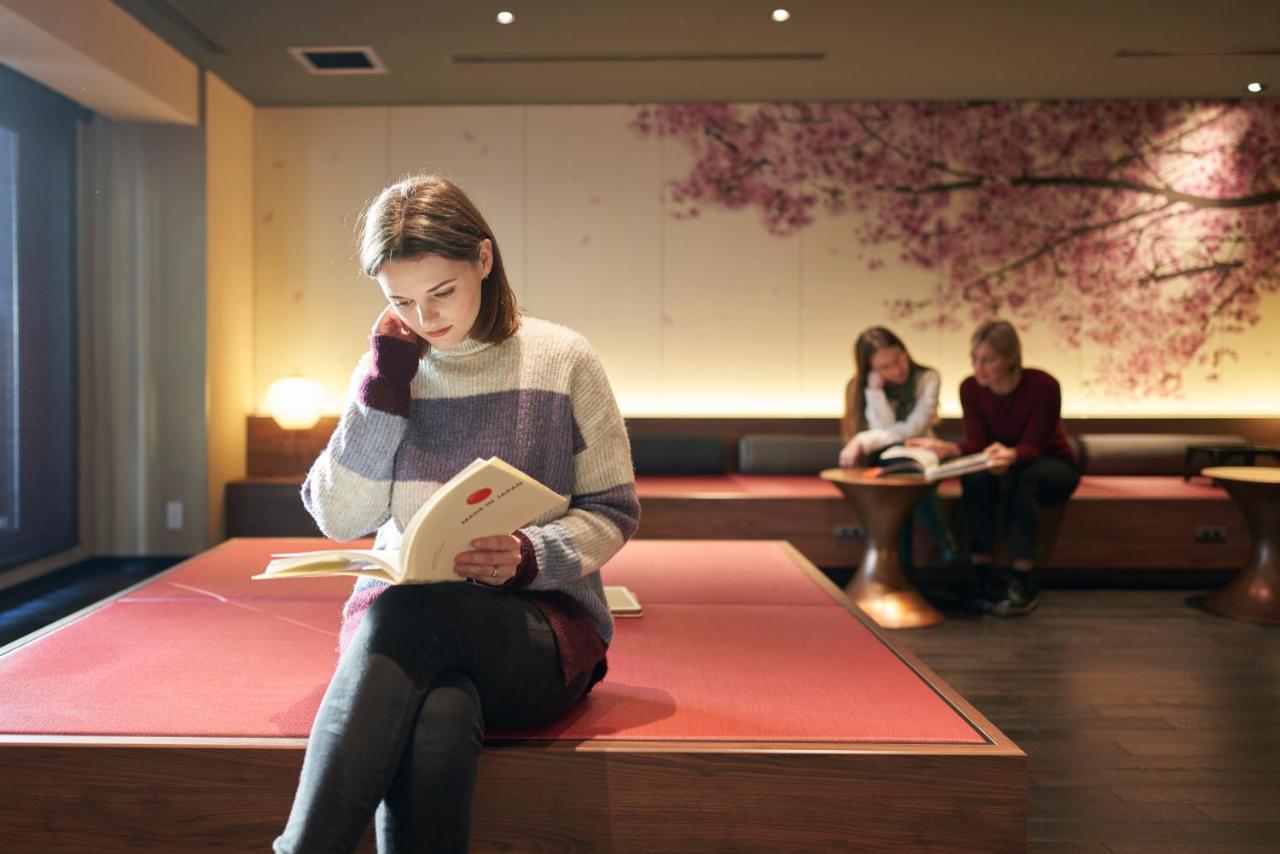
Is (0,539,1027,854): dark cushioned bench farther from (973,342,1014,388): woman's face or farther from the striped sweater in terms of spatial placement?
(973,342,1014,388): woman's face

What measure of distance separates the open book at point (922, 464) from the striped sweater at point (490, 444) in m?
2.15

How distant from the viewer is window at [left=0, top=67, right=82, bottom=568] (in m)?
3.89

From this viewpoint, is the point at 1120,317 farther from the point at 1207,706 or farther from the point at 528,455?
the point at 528,455

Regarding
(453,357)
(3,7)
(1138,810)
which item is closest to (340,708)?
(453,357)

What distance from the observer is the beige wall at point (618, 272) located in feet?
16.6

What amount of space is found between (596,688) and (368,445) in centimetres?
59

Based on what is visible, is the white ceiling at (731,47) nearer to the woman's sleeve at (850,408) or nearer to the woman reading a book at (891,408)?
the woman reading a book at (891,408)

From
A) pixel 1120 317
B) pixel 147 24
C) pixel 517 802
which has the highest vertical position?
pixel 147 24

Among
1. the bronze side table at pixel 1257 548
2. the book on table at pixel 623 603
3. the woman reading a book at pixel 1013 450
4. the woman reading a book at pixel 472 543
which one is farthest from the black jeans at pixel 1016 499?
the woman reading a book at pixel 472 543

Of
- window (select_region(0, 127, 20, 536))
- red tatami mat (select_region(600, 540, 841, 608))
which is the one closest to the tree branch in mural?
red tatami mat (select_region(600, 540, 841, 608))

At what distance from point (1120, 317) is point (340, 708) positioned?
480 centimetres

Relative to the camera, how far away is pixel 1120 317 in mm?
5059

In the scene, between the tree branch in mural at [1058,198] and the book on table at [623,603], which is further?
the tree branch in mural at [1058,198]

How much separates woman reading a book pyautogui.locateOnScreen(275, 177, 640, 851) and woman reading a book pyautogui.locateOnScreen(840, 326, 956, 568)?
7.97ft
